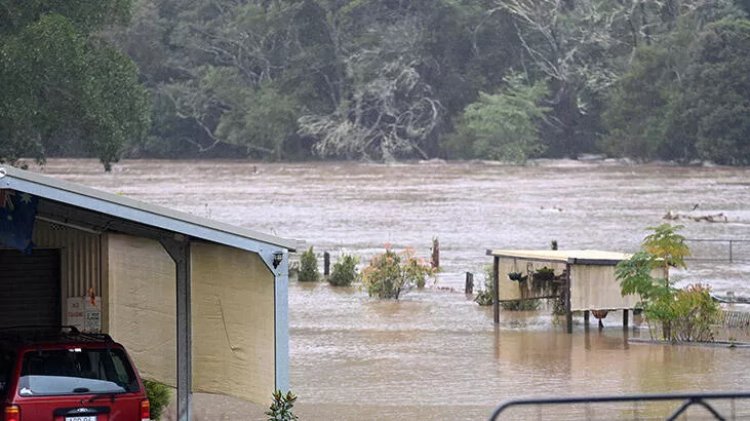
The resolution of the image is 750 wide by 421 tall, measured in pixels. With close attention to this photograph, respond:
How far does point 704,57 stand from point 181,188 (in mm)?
32649

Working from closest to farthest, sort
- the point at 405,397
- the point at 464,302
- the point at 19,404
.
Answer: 1. the point at 19,404
2. the point at 405,397
3. the point at 464,302

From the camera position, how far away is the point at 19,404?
12.4 metres

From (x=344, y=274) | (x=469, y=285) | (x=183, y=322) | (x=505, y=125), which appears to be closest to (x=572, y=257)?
(x=469, y=285)

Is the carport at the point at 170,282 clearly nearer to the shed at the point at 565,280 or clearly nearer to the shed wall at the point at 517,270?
the shed at the point at 565,280

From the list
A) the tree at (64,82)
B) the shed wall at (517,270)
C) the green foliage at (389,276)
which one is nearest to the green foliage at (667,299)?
the shed wall at (517,270)

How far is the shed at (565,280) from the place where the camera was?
26.1 m

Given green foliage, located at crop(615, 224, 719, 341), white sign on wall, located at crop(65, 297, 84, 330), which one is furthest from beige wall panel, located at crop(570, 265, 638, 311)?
white sign on wall, located at crop(65, 297, 84, 330)

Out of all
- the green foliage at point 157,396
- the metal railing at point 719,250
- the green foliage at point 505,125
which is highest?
the green foliage at point 505,125

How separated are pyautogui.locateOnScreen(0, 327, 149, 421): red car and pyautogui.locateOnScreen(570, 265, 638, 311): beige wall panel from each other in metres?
14.3

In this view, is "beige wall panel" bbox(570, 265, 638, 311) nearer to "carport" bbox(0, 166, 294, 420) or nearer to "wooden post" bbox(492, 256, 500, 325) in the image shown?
"wooden post" bbox(492, 256, 500, 325)

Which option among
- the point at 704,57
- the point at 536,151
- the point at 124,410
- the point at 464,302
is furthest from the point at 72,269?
the point at 536,151

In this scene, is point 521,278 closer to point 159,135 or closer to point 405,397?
point 405,397

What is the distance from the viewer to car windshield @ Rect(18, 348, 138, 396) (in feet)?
41.2

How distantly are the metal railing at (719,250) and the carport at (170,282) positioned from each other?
28.3 m
